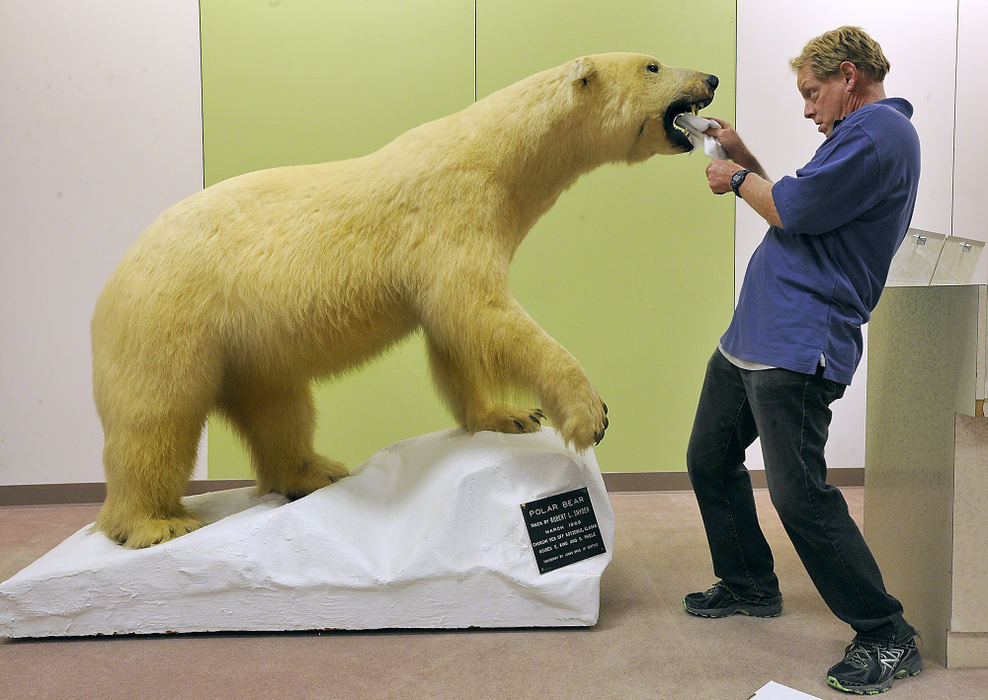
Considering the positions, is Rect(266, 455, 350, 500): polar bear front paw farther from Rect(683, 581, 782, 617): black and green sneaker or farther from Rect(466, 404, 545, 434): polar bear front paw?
Rect(683, 581, 782, 617): black and green sneaker

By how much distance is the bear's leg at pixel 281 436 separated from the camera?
2.81m

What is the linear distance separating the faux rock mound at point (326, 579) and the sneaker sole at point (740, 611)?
1.25 feet

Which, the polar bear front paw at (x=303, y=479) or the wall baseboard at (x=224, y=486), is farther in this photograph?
the wall baseboard at (x=224, y=486)

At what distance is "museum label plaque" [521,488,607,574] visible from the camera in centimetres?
242

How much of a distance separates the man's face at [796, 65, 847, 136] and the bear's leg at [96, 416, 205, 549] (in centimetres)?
211

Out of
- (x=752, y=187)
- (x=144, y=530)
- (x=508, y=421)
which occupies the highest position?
(x=752, y=187)

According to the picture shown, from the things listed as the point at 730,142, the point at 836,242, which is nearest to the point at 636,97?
the point at 730,142

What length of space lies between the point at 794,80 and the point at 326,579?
333 cm

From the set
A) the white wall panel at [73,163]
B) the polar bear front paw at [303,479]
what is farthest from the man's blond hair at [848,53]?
the white wall panel at [73,163]

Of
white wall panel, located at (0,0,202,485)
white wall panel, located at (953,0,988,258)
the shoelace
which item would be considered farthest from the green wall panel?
the shoelace

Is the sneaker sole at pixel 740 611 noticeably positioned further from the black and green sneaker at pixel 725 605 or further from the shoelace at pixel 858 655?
the shoelace at pixel 858 655

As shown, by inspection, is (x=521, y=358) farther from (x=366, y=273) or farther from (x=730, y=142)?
(x=730, y=142)

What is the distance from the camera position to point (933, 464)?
89.4 inches

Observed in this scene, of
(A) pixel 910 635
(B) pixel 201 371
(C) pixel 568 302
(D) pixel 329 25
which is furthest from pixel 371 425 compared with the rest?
(A) pixel 910 635
